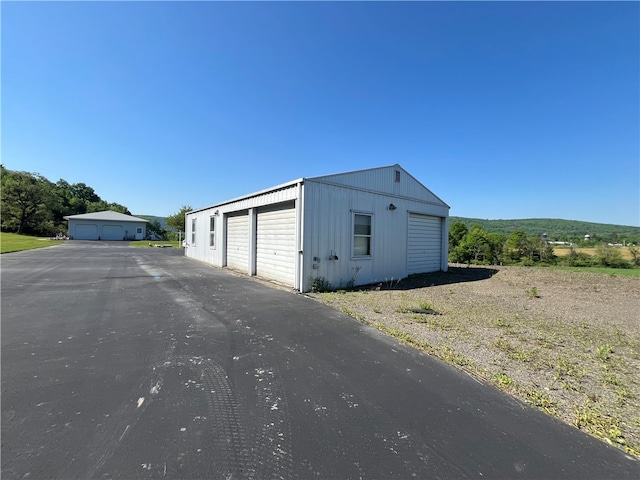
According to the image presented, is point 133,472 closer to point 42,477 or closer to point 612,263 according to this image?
point 42,477

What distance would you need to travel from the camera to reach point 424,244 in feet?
40.6

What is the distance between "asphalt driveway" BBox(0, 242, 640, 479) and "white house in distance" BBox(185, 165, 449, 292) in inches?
154

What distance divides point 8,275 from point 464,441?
13605 mm

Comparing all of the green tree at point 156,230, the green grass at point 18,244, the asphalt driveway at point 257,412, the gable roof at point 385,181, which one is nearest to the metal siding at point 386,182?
the gable roof at point 385,181

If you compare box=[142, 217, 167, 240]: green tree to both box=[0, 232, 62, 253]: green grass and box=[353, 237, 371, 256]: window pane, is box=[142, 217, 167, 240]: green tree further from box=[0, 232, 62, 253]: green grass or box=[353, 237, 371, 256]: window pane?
box=[353, 237, 371, 256]: window pane

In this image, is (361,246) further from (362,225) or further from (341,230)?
(341,230)

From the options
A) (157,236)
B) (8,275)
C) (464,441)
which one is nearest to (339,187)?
(464,441)

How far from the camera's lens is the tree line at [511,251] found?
67.3 ft

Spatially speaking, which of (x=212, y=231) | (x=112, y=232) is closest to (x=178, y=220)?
(x=112, y=232)

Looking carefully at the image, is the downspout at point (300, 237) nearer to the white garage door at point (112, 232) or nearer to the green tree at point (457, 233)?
the green tree at point (457, 233)

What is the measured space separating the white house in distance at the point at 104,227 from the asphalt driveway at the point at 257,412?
4524cm

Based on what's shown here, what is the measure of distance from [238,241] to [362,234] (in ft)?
20.4

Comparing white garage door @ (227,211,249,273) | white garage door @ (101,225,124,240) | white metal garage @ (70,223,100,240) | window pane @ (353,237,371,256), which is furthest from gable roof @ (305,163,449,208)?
white metal garage @ (70,223,100,240)

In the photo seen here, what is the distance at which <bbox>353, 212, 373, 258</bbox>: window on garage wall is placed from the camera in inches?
362
